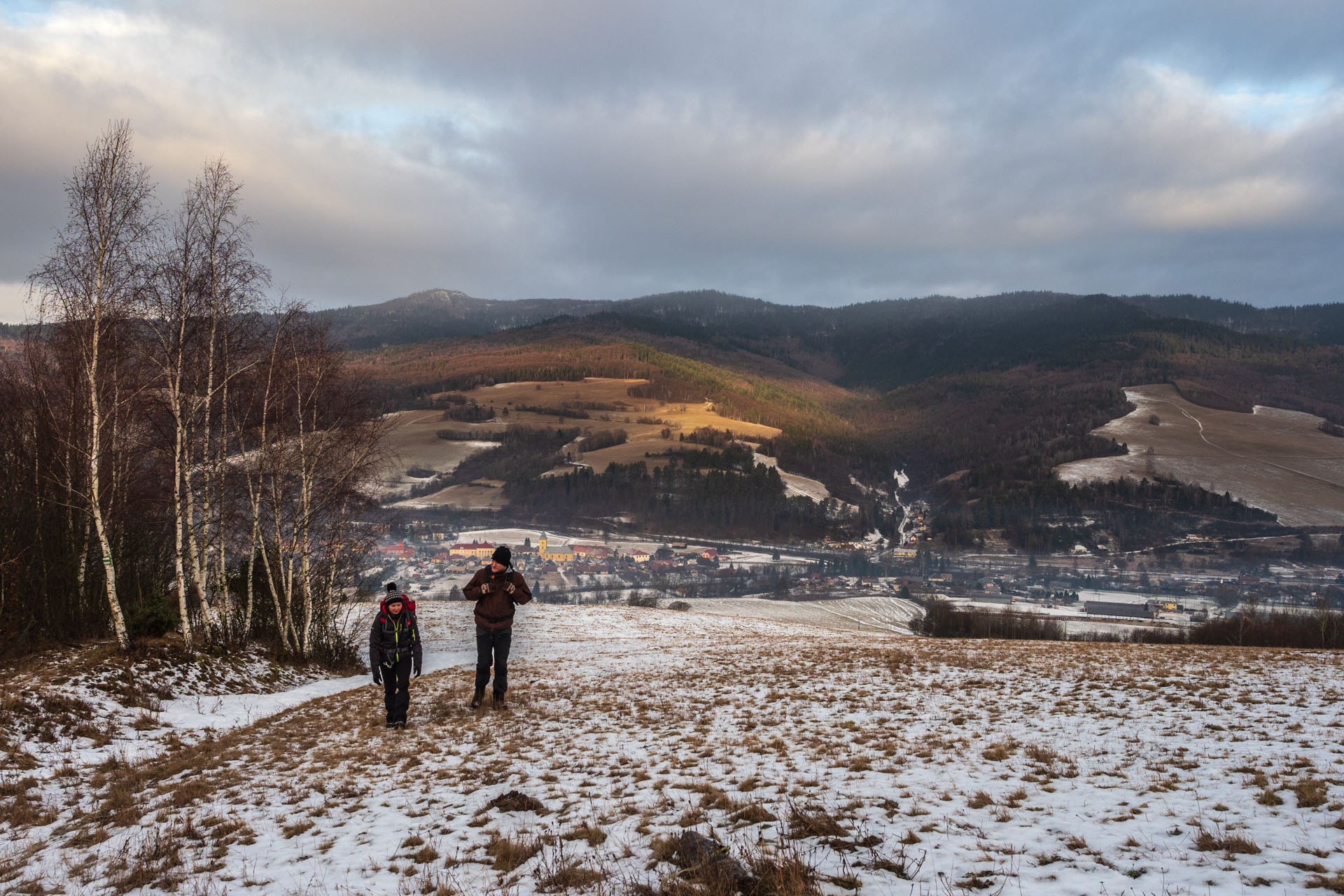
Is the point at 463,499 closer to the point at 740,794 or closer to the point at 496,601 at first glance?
the point at 496,601

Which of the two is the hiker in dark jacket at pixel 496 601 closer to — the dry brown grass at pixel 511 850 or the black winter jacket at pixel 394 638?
the black winter jacket at pixel 394 638

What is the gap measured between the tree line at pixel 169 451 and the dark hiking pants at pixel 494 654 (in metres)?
8.16

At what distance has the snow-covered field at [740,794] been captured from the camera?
5668 mm

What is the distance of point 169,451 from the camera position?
59.0ft

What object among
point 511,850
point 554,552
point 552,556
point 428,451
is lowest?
point 552,556

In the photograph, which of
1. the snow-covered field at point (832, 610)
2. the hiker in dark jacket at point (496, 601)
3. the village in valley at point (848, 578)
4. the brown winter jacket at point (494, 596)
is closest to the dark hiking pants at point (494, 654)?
the hiker in dark jacket at point (496, 601)

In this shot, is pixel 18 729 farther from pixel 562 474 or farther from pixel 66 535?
pixel 562 474

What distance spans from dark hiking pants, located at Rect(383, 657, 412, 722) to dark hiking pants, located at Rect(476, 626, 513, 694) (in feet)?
4.58

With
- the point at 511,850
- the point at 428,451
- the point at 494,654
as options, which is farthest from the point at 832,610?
the point at 428,451

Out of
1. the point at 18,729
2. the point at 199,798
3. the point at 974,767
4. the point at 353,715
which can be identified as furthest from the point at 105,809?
the point at 974,767

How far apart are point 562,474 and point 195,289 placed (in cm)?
16475

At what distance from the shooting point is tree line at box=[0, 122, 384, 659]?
51.3 ft

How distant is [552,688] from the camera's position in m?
17.5

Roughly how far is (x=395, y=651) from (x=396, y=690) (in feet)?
2.89
